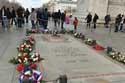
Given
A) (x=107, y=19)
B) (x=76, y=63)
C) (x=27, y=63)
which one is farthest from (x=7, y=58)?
(x=107, y=19)

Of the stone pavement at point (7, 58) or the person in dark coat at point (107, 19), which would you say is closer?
the stone pavement at point (7, 58)

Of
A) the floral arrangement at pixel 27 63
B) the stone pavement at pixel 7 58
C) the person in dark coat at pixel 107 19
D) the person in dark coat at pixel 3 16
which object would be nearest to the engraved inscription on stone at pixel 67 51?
the floral arrangement at pixel 27 63

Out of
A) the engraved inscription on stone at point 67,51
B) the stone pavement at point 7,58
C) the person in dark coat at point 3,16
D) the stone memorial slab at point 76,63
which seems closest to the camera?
the stone pavement at point 7,58

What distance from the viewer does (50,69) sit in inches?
379

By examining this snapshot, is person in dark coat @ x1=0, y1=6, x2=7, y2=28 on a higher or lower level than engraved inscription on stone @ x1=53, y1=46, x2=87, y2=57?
higher

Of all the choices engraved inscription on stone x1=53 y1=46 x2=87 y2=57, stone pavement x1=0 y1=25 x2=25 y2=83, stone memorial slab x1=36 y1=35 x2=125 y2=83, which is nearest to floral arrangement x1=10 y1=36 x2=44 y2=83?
Answer: stone pavement x1=0 y1=25 x2=25 y2=83

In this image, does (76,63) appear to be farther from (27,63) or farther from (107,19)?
(107,19)

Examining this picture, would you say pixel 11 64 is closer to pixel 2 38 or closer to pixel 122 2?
pixel 2 38

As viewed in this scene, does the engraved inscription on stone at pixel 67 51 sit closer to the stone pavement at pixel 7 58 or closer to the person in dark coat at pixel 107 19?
the stone pavement at pixel 7 58

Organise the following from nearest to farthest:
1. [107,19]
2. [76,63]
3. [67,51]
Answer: [76,63] < [67,51] < [107,19]

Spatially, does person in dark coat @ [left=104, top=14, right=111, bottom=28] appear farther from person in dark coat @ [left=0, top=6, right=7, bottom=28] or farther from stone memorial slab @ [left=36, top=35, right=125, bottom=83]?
stone memorial slab @ [left=36, top=35, right=125, bottom=83]

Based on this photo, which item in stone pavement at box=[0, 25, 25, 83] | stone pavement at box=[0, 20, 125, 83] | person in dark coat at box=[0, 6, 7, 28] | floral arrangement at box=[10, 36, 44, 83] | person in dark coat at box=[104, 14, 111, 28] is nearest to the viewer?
floral arrangement at box=[10, 36, 44, 83]

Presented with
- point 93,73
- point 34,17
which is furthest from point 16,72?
A: point 34,17

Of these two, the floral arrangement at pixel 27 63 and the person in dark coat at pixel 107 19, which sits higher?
the person in dark coat at pixel 107 19
